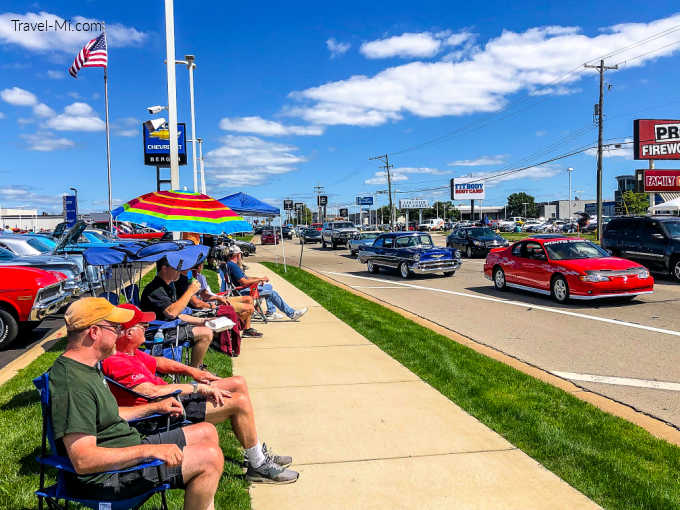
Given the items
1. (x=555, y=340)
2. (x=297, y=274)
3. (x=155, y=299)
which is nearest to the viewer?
(x=155, y=299)

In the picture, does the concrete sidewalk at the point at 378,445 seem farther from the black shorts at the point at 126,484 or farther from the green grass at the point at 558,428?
the black shorts at the point at 126,484

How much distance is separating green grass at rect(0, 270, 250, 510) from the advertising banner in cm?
5220

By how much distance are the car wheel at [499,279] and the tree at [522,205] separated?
16005 centimetres

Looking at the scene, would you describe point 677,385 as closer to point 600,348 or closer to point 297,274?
point 600,348

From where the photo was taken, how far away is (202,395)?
381 centimetres

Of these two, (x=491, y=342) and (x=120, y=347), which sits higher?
(x=120, y=347)

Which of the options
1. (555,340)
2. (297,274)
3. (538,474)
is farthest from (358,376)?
(297,274)

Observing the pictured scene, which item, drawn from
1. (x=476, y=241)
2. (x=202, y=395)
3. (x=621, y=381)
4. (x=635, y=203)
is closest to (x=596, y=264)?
(x=621, y=381)

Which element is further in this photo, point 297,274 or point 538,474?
point 297,274

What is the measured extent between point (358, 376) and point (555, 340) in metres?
3.97

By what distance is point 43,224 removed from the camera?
118 metres

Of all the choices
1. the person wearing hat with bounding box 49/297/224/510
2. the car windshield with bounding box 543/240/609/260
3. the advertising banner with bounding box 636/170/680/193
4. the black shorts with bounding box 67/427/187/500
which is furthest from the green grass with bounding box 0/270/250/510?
the advertising banner with bounding box 636/170/680/193

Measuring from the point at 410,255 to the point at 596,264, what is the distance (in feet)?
24.9

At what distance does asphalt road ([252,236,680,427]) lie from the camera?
258 inches
